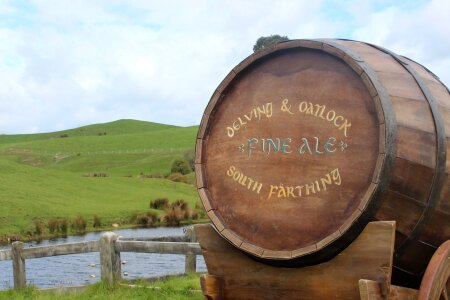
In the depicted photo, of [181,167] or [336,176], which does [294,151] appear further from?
[181,167]

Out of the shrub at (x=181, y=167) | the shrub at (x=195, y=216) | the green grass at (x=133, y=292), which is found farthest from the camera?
the shrub at (x=181, y=167)

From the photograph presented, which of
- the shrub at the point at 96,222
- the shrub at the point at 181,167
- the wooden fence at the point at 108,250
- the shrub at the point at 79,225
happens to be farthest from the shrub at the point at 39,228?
the shrub at the point at 181,167

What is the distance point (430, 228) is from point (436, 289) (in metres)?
0.42

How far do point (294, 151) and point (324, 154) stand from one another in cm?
23

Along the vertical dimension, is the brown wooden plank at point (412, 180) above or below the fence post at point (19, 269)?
above

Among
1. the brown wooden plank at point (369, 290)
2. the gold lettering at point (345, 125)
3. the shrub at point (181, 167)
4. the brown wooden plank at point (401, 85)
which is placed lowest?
the brown wooden plank at point (369, 290)

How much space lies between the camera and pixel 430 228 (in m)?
4.16

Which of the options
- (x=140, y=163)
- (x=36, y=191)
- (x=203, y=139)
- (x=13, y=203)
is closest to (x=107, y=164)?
(x=140, y=163)

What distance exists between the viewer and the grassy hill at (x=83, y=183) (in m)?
28.1

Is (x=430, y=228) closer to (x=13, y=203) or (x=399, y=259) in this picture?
(x=399, y=259)

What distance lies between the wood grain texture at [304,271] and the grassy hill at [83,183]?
2088cm

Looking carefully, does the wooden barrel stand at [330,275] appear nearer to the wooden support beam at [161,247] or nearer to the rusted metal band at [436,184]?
the rusted metal band at [436,184]

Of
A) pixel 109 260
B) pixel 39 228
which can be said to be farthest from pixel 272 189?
pixel 39 228

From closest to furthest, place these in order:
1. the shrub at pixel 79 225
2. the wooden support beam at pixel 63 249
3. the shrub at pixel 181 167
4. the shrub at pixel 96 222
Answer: the wooden support beam at pixel 63 249, the shrub at pixel 79 225, the shrub at pixel 96 222, the shrub at pixel 181 167
